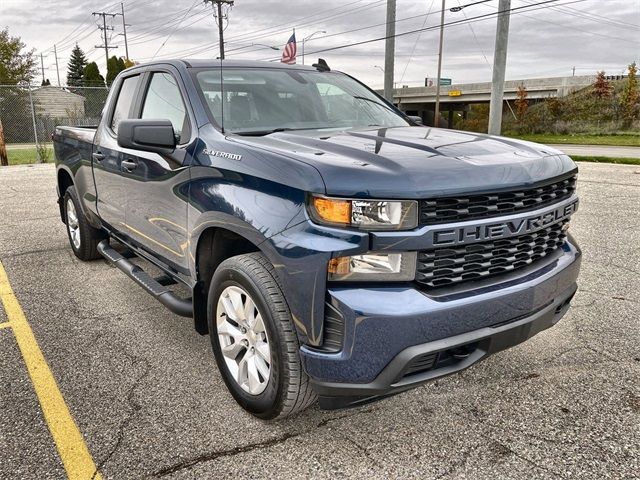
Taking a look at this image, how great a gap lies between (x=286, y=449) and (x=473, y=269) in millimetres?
1198

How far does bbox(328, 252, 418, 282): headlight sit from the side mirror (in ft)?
4.78

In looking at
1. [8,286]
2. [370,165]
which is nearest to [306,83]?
[370,165]

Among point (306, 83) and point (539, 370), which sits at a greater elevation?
point (306, 83)

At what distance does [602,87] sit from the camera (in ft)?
157

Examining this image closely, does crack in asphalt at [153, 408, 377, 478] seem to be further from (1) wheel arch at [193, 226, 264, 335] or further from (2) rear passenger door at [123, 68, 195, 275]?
(2) rear passenger door at [123, 68, 195, 275]

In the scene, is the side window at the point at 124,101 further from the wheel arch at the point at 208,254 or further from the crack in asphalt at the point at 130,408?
the crack in asphalt at the point at 130,408

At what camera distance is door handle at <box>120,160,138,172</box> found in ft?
12.3

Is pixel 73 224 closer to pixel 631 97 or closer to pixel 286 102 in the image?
pixel 286 102

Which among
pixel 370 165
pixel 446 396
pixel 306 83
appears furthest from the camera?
pixel 306 83

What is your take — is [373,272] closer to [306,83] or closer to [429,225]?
[429,225]

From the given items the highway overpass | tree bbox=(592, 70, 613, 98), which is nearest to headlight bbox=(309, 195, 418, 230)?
the highway overpass

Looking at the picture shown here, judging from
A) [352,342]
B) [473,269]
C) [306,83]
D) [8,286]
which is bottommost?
[8,286]

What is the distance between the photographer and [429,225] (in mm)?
2238

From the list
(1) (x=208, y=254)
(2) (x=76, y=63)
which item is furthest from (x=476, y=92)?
(2) (x=76, y=63)
